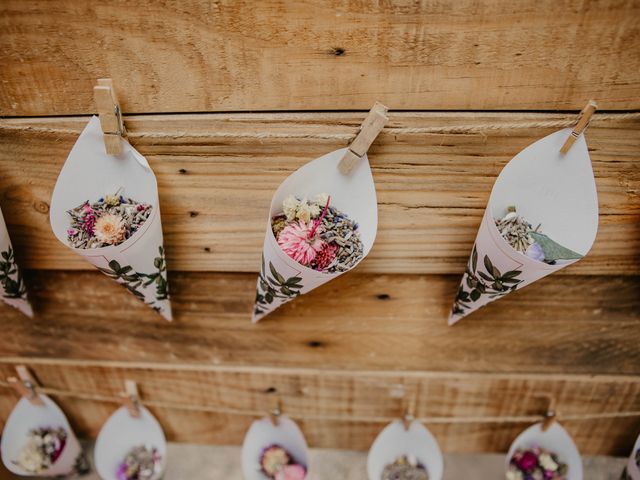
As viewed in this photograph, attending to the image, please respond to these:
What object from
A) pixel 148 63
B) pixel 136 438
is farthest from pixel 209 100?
pixel 136 438

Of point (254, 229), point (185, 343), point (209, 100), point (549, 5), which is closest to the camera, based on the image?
point (549, 5)

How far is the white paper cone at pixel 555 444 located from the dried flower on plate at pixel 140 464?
106 centimetres

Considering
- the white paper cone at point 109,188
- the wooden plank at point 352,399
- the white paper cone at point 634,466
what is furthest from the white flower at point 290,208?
the white paper cone at point 634,466

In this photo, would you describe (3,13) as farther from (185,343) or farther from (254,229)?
(185,343)

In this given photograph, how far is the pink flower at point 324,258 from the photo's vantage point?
2.77ft

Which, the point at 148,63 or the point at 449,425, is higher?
the point at 148,63

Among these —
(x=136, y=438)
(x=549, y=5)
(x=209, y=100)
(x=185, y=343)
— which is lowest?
(x=136, y=438)

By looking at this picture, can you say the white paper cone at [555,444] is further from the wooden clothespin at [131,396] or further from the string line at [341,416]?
the wooden clothespin at [131,396]

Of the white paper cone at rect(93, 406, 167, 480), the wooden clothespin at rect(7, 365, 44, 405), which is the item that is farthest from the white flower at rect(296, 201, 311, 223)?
the wooden clothespin at rect(7, 365, 44, 405)

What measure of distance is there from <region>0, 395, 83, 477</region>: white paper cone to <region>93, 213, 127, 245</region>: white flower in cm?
81

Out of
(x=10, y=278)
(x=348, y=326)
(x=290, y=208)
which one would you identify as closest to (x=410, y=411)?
(x=348, y=326)

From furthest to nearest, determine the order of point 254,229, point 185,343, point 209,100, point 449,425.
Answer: point 449,425 < point 185,343 < point 254,229 < point 209,100

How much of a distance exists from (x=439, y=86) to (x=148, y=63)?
596 mm

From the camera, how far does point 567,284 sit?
1082 mm
